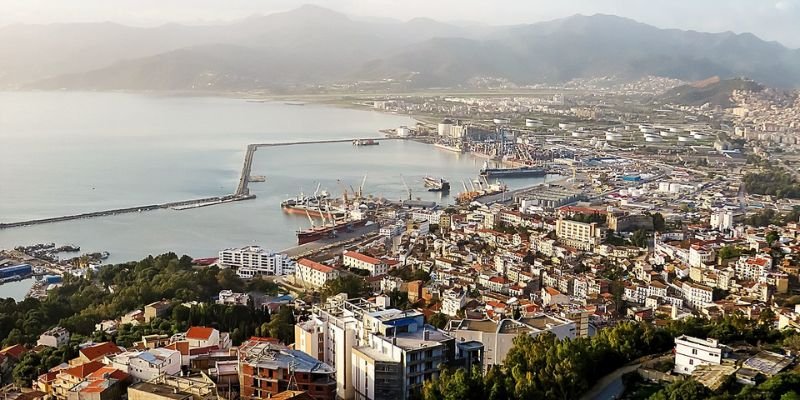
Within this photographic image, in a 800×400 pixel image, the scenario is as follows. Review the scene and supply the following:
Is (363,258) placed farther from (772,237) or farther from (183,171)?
(183,171)

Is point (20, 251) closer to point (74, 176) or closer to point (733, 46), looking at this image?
point (74, 176)

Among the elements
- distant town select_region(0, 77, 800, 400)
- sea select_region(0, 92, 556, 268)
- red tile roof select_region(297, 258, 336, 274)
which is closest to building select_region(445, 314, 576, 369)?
distant town select_region(0, 77, 800, 400)

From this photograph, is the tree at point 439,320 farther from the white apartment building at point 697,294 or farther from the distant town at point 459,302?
the white apartment building at point 697,294

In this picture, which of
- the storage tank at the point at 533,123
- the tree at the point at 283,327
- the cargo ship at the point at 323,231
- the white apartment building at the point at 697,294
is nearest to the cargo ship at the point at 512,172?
the cargo ship at the point at 323,231

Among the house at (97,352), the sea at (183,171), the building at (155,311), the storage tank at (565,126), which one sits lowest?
the sea at (183,171)

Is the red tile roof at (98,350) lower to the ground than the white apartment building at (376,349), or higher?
lower

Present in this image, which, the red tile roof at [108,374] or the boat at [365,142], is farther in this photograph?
the boat at [365,142]
